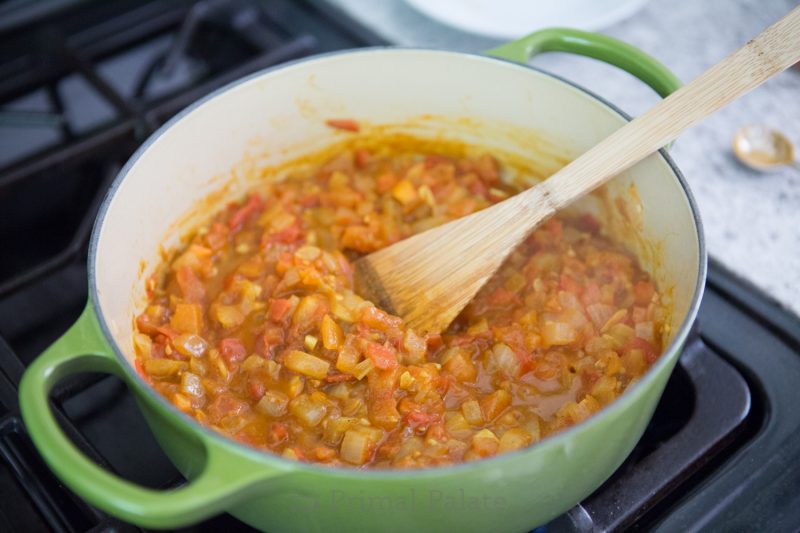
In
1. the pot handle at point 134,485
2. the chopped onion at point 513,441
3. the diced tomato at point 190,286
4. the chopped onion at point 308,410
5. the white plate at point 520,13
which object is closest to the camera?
the pot handle at point 134,485

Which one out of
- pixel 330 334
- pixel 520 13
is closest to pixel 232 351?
pixel 330 334

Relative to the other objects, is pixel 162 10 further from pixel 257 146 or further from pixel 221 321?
pixel 221 321

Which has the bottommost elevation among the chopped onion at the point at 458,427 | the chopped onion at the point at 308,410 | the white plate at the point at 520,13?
the chopped onion at the point at 458,427

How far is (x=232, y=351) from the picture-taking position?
4.84ft

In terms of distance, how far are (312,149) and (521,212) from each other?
58cm

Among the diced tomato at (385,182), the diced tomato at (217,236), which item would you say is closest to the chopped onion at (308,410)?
the diced tomato at (217,236)

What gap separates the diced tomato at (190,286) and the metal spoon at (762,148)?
1177mm

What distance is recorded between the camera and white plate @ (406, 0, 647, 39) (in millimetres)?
2020

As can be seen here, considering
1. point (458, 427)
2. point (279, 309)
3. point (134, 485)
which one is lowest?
point (458, 427)

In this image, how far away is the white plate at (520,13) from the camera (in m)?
2.02

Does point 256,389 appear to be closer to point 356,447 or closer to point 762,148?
point 356,447

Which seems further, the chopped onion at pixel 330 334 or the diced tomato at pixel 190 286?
the diced tomato at pixel 190 286

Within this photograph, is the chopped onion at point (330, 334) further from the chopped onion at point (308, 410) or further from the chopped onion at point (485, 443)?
the chopped onion at point (485, 443)

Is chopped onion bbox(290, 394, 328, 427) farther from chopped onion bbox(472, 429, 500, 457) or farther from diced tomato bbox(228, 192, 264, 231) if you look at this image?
diced tomato bbox(228, 192, 264, 231)
